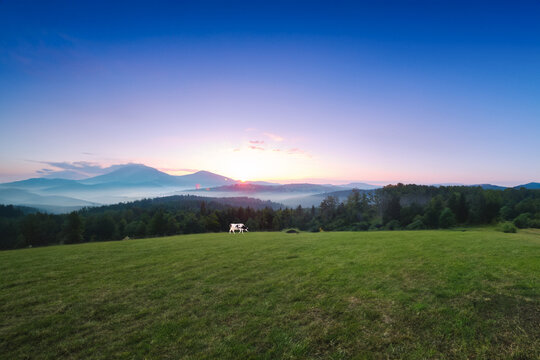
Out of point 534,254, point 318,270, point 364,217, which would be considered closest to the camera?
point 318,270

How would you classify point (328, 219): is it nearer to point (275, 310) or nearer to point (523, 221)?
point (523, 221)

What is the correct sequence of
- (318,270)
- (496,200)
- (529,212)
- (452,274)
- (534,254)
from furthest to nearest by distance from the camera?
1. (496,200)
2. (529,212)
3. (534,254)
4. (318,270)
5. (452,274)

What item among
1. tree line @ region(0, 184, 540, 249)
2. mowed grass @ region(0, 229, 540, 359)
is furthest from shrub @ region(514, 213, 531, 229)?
mowed grass @ region(0, 229, 540, 359)

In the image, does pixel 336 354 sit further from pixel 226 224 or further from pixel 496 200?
pixel 496 200

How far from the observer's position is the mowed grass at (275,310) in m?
4.78

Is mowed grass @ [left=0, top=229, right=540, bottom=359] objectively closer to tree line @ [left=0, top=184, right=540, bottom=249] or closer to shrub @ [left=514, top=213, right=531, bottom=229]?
tree line @ [left=0, top=184, right=540, bottom=249]

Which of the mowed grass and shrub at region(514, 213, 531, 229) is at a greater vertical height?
the mowed grass

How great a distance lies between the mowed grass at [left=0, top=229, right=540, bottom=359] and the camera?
4777 mm

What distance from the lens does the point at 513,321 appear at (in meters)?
5.60

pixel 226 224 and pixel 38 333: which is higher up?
pixel 38 333

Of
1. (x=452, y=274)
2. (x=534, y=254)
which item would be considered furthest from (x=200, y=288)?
(x=534, y=254)

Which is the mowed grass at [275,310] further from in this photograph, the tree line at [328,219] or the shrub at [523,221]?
the shrub at [523,221]

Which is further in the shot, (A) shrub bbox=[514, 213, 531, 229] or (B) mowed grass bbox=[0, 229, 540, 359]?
(A) shrub bbox=[514, 213, 531, 229]

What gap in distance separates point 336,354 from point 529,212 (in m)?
92.3
